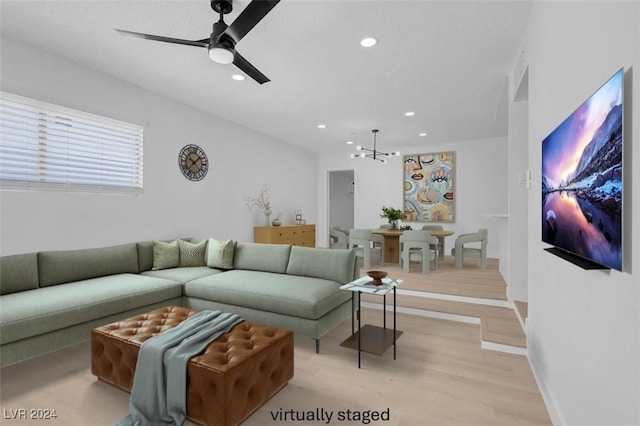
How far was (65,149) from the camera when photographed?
11.4 feet

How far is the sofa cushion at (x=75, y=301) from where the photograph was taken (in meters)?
2.31

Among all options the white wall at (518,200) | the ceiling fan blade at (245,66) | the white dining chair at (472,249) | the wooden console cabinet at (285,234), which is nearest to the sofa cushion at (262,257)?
the ceiling fan blade at (245,66)

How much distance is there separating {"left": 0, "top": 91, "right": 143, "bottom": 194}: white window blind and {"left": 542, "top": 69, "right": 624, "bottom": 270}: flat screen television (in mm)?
4338

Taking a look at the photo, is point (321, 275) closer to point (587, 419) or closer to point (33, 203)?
point (587, 419)

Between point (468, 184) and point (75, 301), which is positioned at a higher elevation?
point (468, 184)

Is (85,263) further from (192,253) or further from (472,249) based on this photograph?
(472,249)

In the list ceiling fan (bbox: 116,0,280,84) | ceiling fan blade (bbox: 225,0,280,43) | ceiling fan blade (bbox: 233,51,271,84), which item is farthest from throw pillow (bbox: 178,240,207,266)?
ceiling fan blade (bbox: 225,0,280,43)

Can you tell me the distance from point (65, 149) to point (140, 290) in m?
1.83

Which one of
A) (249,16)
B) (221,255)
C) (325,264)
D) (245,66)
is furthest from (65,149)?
(325,264)

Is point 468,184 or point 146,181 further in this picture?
point 468,184

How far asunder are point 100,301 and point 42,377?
0.62 metres

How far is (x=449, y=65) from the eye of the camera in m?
3.45

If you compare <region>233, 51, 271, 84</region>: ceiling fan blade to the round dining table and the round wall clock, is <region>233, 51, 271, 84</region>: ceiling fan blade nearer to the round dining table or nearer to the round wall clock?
the round wall clock

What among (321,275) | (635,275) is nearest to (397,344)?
(321,275)
